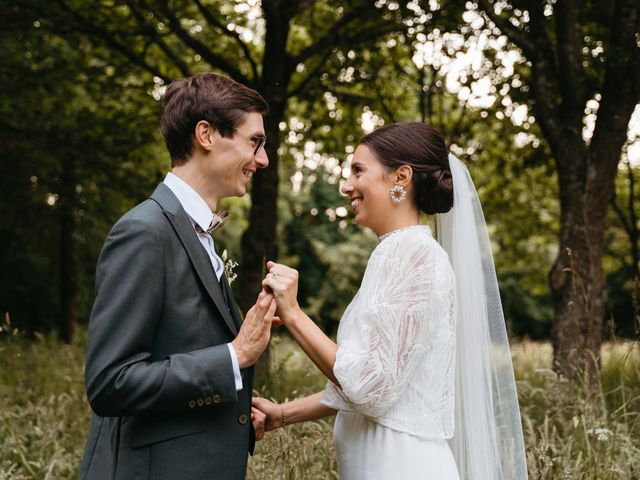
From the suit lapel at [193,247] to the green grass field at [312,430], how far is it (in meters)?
1.32

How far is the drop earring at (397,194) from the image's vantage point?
9.39ft

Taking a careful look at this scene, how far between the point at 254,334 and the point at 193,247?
1.23 feet

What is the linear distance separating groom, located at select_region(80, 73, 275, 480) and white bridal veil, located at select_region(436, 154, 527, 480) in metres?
1.06

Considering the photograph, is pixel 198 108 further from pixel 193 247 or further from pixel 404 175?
pixel 404 175

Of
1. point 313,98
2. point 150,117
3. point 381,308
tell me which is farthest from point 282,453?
point 150,117

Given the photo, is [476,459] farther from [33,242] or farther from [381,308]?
[33,242]

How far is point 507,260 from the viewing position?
15.7 metres


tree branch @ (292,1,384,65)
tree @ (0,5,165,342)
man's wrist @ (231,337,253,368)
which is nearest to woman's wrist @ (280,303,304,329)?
man's wrist @ (231,337,253,368)

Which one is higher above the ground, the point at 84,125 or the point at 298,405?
the point at 84,125

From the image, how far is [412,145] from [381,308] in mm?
745

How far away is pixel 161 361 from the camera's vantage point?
2174 mm

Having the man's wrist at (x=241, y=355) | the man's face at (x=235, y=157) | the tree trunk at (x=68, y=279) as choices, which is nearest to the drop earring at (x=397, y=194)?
the man's face at (x=235, y=157)

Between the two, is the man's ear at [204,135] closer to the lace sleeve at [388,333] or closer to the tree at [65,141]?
the lace sleeve at [388,333]

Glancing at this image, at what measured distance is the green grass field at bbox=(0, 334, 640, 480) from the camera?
380cm
